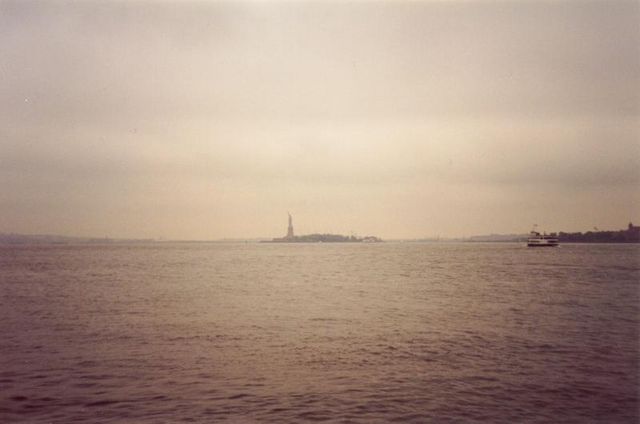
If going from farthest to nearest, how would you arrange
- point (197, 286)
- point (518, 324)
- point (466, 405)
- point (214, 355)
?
point (197, 286) → point (518, 324) → point (214, 355) → point (466, 405)

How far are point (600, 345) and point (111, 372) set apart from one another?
64.2 feet

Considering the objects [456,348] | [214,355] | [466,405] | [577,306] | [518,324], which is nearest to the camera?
[466,405]

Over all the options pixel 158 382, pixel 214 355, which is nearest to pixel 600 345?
pixel 214 355

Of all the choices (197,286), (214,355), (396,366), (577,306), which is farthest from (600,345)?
(197,286)

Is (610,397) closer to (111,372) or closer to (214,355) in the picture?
(214,355)

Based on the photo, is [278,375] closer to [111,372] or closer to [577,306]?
[111,372]

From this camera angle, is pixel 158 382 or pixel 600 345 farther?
pixel 600 345

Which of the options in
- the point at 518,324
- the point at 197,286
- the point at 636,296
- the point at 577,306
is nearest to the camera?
the point at 518,324

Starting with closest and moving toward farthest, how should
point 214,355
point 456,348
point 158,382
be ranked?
1. point 158,382
2. point 214,355
3. point 456,348

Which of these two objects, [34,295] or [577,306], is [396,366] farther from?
[34,295]

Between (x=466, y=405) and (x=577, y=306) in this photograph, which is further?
(x=577, y=306)

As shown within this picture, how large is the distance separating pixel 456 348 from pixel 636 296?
2793 cm

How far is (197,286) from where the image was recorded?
164 feet

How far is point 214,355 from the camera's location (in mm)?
20156
